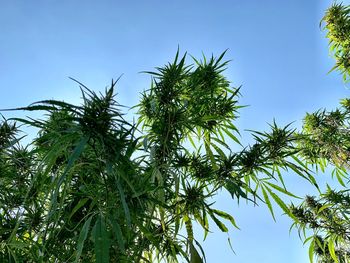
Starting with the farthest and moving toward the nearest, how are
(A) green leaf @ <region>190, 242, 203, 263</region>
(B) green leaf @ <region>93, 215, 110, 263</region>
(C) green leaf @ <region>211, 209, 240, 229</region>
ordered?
(C) green leaf @ <region>211, 209, 240, 229</region> < (A) green leaf @ <region>190, 242, 203, 263</region> < (B) green leaf @ <region>93, 215, 110, 263</region>

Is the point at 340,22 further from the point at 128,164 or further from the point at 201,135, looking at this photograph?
the point at 128,164

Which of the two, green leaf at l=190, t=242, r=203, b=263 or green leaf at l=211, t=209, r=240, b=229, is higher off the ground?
green leaf at l=211, t=209, r=240, b=229

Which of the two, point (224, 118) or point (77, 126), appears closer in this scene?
point (77, 126)

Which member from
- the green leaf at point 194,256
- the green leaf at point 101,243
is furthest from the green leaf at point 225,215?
the green leaf at point 101,243

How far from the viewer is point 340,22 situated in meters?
3.49

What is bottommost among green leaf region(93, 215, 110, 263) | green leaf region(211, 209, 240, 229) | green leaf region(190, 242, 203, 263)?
green leaf region(93, 215, 110, 263)

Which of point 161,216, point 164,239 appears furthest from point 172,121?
point 164,239

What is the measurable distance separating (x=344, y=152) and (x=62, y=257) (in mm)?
2609

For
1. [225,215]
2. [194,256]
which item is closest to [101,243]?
[194,256]

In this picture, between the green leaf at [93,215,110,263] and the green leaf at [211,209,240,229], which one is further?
the green leaf at [211,209,240,229]

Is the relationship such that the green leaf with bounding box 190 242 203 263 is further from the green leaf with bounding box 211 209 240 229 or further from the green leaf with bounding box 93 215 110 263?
the green leaf with bounding box 93 215 110 263

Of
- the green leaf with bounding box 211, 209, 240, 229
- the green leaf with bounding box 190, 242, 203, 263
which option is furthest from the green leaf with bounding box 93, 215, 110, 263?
the green leaf with bounding box 211, 209, 240, 229

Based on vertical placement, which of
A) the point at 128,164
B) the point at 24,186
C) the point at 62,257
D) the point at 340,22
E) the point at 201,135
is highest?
the point at 340,22

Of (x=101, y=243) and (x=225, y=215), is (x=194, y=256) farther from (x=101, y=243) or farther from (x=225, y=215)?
(x=101, y=243)
